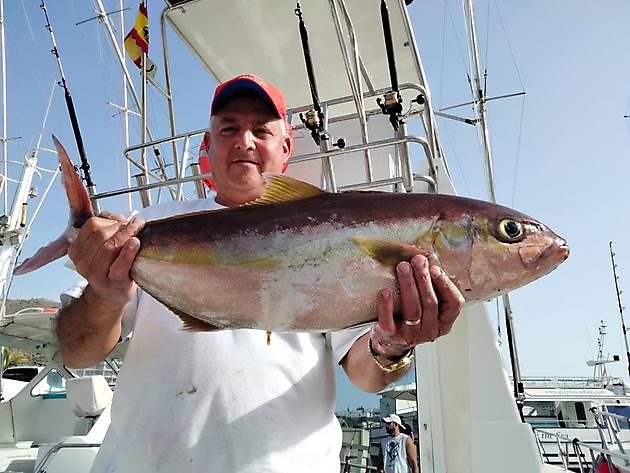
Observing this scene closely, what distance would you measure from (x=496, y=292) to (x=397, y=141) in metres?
1.65

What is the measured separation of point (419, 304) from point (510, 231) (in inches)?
14.9

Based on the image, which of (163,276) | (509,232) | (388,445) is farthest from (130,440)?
(388,445)

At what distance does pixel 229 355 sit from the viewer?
1999 millimetres

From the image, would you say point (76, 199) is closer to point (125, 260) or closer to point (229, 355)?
point (125, 260)

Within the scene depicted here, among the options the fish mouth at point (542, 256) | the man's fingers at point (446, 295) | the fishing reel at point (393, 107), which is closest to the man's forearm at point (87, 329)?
the man's fingers at point (446, 295)

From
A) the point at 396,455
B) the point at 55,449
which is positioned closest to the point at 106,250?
the point at 55,449

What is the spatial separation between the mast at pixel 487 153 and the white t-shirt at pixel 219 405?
8.74 ft

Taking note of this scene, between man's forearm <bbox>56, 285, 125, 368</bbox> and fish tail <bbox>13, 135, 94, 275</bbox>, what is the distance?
231 millimetres

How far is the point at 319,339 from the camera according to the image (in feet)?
7.24

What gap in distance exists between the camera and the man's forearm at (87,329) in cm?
195

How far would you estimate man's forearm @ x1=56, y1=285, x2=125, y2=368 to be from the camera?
195 centimetres

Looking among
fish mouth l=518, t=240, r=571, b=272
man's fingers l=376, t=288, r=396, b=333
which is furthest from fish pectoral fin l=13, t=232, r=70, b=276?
fish mouth l=518, t=240, r=571, b=272

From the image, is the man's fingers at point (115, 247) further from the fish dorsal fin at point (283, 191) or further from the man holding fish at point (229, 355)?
the fish dorsal fin at point (283, 191)

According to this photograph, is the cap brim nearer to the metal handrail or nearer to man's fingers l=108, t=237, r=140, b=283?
man's fingers l=108, t=237, r=140, b=283
